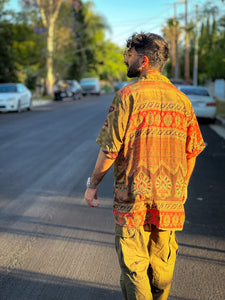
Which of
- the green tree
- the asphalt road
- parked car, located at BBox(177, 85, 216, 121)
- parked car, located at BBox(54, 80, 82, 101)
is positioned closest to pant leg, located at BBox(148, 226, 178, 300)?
the asphalt road

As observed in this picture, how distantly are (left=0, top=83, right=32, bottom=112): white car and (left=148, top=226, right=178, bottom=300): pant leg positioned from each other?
22047 millimetres

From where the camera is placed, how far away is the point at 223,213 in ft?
19.5

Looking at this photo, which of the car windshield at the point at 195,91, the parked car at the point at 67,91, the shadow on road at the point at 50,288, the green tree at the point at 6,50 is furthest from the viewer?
the parked car at the point at 67,91

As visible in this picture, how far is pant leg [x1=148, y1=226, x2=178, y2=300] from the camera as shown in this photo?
9.29 feet

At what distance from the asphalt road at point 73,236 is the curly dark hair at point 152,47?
6.10 ft

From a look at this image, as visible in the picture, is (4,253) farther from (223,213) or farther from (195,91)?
(195,91)

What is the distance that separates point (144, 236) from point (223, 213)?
3.46 metres

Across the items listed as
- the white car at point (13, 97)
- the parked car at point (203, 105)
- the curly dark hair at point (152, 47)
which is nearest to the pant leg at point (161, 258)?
the curly dark hair at point (152, 47)

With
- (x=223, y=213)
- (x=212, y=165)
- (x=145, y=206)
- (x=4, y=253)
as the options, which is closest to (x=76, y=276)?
(x=4, y=253)

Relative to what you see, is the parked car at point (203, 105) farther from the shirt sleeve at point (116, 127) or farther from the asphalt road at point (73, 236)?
the shirt sleeve at point (116, 127)

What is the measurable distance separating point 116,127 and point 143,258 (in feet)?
2.57

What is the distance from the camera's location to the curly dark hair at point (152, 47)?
8.84 ft

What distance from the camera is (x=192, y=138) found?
9.25 feet

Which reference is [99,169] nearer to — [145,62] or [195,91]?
[145,62]
